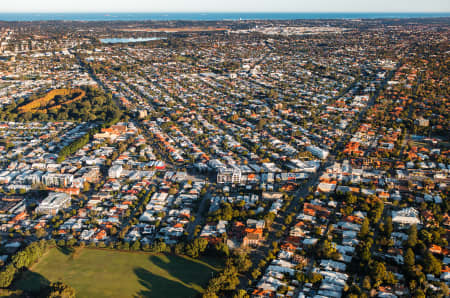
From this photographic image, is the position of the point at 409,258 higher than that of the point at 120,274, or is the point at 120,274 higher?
the point at 409,258

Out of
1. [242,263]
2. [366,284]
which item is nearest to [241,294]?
[242,263]

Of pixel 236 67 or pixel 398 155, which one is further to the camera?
pixel 236 67

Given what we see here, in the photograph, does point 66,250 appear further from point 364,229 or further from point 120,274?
point 364,229

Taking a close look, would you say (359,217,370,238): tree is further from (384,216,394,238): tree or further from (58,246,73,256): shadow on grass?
(58,246,73,256): shadow on grass

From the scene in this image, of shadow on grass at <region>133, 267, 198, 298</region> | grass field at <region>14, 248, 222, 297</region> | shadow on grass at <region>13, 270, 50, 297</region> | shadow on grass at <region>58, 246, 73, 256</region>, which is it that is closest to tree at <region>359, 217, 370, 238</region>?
grass field at <region>14, 248, 222, 297</region>

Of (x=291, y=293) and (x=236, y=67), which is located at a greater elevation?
(x=236, y=67)

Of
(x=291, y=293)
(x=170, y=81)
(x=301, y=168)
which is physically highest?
(x=170, y=81)

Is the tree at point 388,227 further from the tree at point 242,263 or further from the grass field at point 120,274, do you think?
the grass field at point 120,274

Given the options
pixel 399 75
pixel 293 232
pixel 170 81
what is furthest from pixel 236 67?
pixel 293 232

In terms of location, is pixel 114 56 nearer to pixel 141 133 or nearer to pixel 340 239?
pixel 141 133

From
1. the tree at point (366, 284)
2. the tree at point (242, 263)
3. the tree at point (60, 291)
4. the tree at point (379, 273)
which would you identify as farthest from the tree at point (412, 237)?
the tree at point (60, 291)
